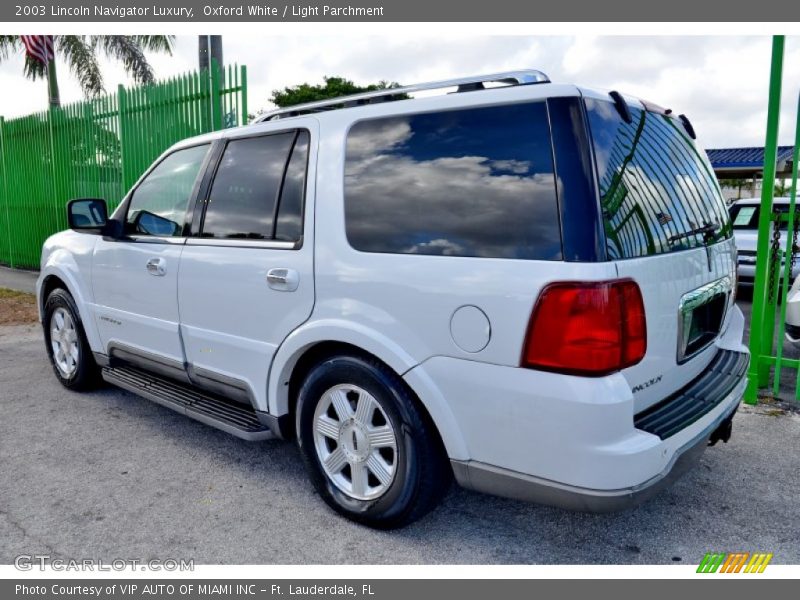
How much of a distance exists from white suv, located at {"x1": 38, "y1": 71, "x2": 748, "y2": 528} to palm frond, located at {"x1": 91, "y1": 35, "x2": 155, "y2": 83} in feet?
59.0

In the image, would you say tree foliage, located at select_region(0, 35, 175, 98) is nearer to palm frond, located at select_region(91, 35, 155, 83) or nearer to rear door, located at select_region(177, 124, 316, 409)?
palm frond, located at select_region(91, 35, 155, 83)

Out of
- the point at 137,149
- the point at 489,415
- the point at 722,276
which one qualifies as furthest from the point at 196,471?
the point at 137,149

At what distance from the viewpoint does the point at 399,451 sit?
265 cm

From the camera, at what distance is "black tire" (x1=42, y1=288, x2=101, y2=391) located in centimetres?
467

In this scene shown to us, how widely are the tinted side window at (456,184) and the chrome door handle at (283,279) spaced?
355 mm

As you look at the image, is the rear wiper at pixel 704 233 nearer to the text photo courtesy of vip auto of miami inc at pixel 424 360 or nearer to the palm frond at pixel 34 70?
the text photo courtesy of vip auto of miami inc at pixel 424 360

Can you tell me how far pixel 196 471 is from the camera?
352 centimetres

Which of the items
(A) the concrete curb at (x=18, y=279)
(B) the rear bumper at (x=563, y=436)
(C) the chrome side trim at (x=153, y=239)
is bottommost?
(A) the concrete curb at (x=18, y=279)

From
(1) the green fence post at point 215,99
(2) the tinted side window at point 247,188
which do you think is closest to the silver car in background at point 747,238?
(1) the green fence post at point 215,99

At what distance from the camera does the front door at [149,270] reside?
375cm

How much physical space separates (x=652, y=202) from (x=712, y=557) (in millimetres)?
1500

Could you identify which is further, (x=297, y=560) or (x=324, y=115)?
(x=324, y=115)

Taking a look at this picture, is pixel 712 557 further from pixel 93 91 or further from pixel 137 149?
pixel 93 91

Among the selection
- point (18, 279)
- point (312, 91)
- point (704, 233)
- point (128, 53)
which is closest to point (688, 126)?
point (704, 233)
